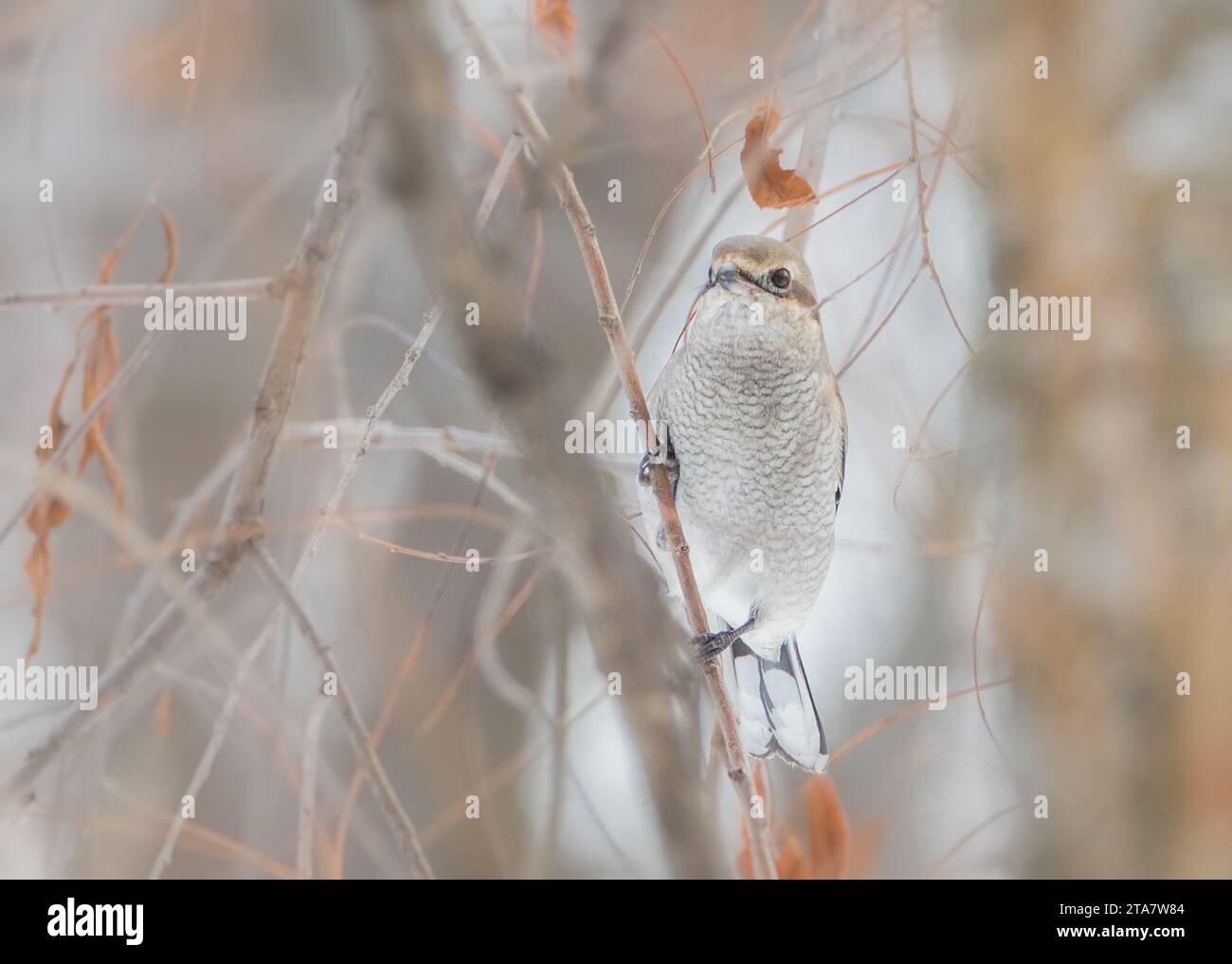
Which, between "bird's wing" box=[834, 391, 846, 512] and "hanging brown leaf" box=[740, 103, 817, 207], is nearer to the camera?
"hanging brown leaf" box=[740, 103, 817, 207]

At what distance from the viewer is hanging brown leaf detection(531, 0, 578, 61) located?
1.24 meters

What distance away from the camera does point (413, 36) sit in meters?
0.71

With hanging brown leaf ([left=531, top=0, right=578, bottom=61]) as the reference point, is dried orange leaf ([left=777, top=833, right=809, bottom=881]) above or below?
below

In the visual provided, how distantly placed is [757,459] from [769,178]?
40 cm

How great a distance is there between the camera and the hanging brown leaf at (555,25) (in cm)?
124

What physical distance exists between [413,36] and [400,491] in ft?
3.35

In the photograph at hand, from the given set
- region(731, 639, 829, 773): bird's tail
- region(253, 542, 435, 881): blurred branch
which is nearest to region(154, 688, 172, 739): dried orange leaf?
region(253, 542, 435, 881): blurred branch

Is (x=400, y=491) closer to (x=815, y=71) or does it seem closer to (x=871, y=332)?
(x=871, y=332)

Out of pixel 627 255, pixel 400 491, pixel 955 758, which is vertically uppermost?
pixel 627 255

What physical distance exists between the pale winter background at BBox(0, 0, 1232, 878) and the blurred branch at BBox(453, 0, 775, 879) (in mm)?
46

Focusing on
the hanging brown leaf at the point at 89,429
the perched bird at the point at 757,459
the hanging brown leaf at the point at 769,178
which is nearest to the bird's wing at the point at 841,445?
the perched bird at the point at 757,459

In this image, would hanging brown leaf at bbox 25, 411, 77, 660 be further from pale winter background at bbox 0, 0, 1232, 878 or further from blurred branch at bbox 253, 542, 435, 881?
blurred branch at bbox 253, 542, 435, 881
